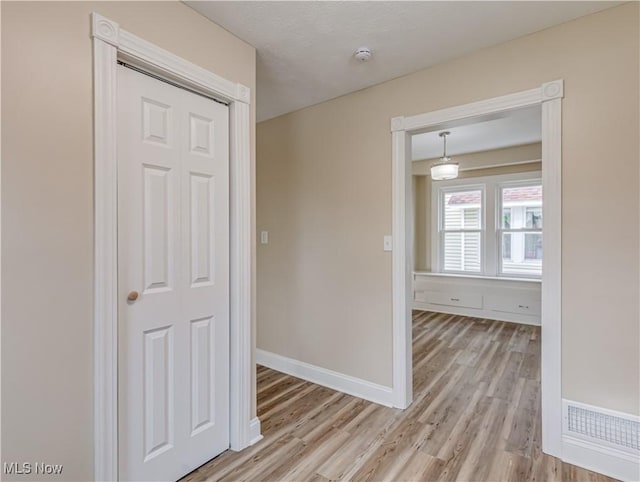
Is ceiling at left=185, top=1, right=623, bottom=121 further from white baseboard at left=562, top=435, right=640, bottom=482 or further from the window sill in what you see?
the window sill

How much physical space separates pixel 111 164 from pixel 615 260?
2.44 metres

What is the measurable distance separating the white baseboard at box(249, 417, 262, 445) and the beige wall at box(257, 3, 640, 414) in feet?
3.01

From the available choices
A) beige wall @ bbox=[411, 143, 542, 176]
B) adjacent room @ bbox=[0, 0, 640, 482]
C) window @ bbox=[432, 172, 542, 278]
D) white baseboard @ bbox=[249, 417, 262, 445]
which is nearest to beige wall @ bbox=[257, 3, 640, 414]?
adjacent room @ bbox=[0, 0, 640, 482]

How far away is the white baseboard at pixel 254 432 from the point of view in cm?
203

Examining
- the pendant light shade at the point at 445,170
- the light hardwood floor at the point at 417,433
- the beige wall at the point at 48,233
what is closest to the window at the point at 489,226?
the pendant light shade at the point at 445,170

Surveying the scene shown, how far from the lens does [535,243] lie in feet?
16.5

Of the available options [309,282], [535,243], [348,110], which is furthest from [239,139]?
[535,243]

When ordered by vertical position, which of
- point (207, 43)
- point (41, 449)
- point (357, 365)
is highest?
point (207, 43)

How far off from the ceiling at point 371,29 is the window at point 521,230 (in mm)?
3684

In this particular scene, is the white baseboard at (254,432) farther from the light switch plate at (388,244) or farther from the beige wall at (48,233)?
the light switch plate at (388,244)

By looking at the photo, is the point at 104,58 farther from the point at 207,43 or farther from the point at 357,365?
the point at 357,365

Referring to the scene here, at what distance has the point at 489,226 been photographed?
5320 millimetres

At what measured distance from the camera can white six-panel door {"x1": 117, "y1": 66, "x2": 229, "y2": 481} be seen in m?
1.50

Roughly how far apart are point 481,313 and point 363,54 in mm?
4420
